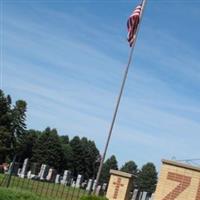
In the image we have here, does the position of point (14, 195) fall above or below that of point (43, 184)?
below

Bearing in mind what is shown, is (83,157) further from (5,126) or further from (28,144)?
(5,126)

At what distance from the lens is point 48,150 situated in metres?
93.6

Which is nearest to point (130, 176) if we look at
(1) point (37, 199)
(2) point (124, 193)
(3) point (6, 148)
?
(2) point (124, 193)

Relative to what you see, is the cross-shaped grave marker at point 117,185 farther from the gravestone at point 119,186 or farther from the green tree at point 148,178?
the green tree at point 148,178

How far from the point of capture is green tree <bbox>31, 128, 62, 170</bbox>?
93.4 metres

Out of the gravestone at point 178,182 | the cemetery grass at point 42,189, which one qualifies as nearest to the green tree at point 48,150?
the cemetery grass at point 42,189

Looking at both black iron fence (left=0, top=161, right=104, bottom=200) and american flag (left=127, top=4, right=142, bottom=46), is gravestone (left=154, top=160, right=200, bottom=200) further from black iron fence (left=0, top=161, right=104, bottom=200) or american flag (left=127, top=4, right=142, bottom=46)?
american flag (left=127, top=4, right=142, bottom=46)

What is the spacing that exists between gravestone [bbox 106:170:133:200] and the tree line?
39.6 meters

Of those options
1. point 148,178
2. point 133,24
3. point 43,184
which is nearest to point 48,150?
point 148,178

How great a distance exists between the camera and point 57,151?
94.9 metres

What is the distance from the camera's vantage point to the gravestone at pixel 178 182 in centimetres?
1923

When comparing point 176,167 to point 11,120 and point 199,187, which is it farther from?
point 11,120

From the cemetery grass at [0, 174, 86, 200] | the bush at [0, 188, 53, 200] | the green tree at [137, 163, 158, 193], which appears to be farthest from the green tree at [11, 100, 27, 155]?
the bush at [0, 188, 53, 200]

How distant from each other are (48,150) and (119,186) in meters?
72.5
